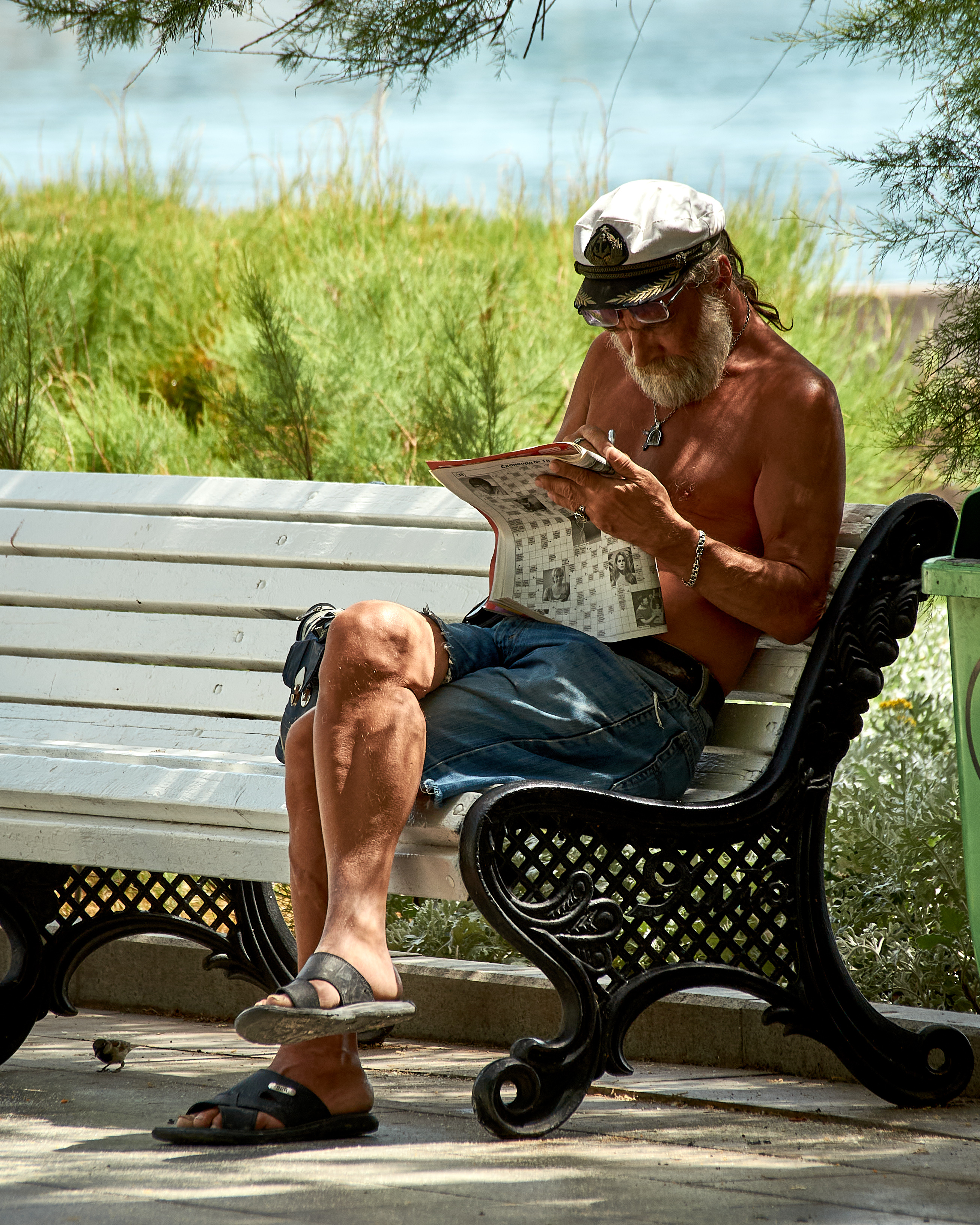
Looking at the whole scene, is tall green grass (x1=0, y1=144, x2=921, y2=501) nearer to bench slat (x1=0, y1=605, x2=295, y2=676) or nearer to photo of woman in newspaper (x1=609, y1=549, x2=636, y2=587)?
photo of woman in newspaper (x1=609, y1=549, x2=636, y2=587)

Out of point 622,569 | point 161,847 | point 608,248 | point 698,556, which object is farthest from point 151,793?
point 608,248

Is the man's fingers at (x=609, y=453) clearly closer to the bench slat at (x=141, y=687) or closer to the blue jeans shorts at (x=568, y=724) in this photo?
the blue jeans shorts at (x=568, y=724)

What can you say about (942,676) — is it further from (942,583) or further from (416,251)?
(416,251)

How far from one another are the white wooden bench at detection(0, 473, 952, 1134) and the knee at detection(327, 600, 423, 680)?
250 mm

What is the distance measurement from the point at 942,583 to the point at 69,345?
5.56m

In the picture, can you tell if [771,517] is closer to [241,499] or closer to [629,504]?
[629,504]

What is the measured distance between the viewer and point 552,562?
2682 millimetres

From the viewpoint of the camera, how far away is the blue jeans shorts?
2.43 metres

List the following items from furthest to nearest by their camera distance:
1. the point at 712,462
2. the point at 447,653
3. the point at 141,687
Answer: the point at 141,687, the point at 712,462, the point at 447,653

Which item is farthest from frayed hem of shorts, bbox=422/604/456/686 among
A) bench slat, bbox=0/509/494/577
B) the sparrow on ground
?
the sparrow on ground

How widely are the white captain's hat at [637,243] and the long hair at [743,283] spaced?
11cm

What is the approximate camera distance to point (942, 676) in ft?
15.0

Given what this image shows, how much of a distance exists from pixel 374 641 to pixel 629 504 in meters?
0.50

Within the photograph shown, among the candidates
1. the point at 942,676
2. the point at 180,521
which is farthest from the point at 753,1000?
the point at 942,676
